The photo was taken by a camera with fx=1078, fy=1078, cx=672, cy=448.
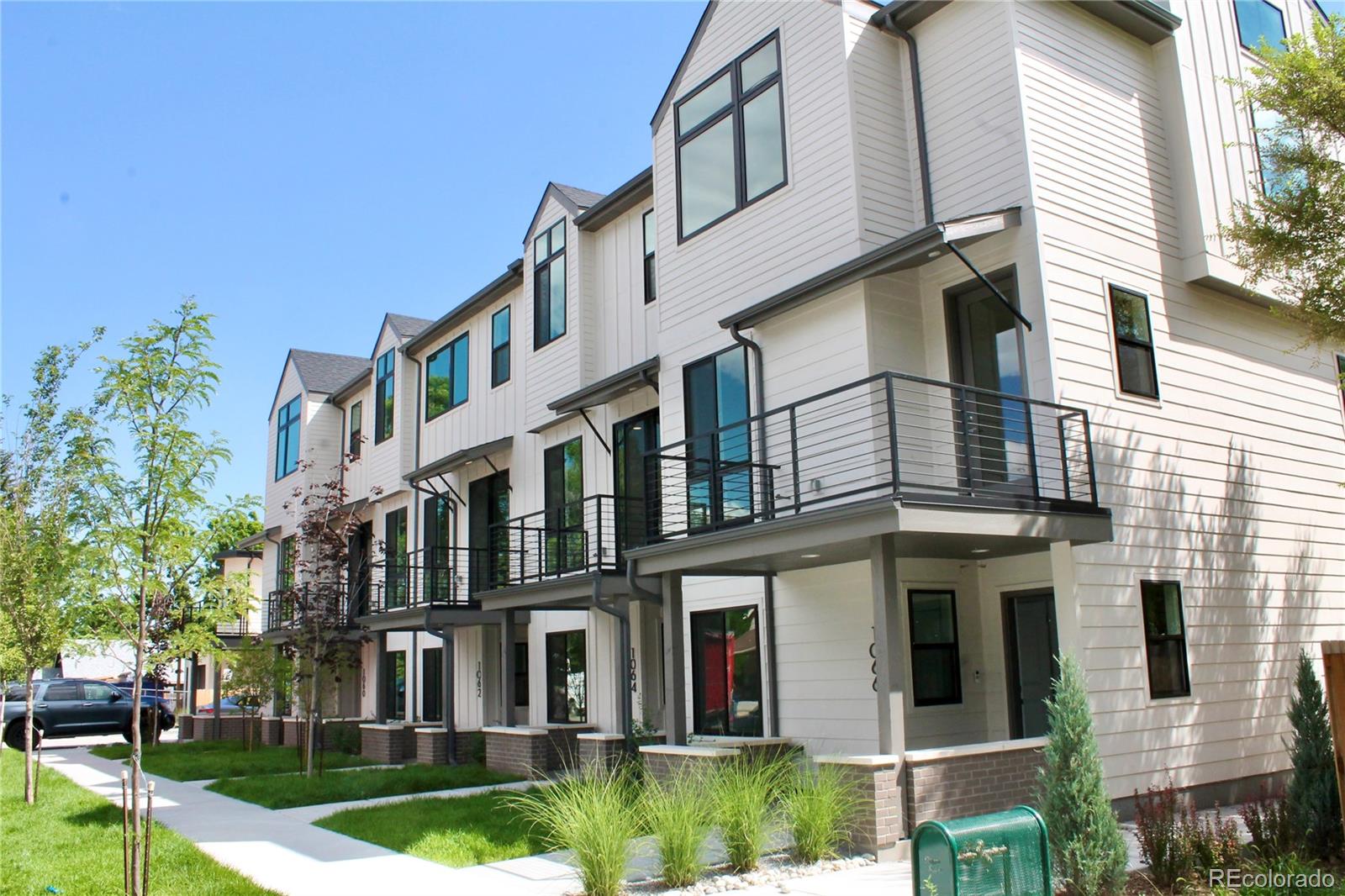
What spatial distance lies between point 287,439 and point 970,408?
25.2 metres

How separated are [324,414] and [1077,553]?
24239 millimetres

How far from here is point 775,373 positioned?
1363 cm

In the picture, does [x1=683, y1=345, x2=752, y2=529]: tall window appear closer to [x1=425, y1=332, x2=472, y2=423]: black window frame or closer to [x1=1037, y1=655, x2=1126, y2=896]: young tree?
[x1=1037, y1=655, x2=1126, y2=896]: young tree

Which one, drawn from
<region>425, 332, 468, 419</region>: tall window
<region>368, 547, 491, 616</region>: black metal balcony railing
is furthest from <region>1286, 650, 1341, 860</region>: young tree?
<region>425, 332, 468, 419</region>: tall window

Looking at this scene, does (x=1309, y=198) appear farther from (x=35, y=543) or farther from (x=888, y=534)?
(x=35, y=543)

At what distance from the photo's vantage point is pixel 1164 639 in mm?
12016

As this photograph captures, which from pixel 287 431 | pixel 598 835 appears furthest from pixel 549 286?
pixel 287 431

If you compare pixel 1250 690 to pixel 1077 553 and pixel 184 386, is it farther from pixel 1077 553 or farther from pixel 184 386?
pixel 184 386

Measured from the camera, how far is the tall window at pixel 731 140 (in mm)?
14234

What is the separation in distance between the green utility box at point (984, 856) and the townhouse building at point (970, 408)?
2443 mm

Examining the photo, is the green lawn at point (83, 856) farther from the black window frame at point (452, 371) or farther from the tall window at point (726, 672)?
the black window frame at point (452, 371)

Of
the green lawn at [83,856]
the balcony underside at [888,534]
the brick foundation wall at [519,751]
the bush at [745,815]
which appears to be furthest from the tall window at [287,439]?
the bush at [745,815]

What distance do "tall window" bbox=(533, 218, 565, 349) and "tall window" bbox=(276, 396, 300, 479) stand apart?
45.0ft

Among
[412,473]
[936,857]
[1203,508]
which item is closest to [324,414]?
[412,473]
